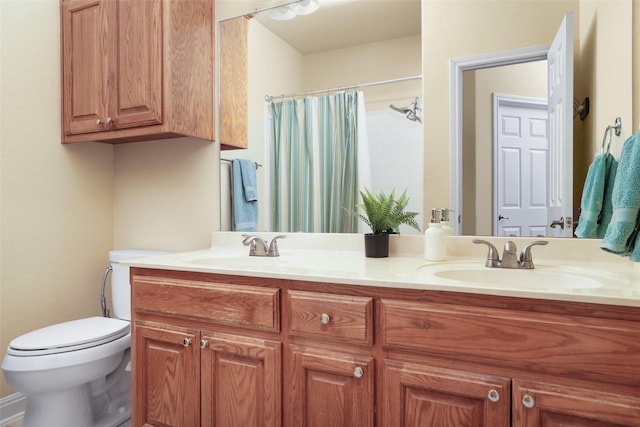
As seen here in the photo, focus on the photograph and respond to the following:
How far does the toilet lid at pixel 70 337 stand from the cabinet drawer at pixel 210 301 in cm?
33

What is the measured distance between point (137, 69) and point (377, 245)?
1351mm

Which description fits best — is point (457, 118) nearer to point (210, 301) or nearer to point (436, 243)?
point (436, 243)

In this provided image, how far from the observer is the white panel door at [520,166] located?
4.68 ft

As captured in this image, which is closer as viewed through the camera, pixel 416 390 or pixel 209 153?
pixel 416 390

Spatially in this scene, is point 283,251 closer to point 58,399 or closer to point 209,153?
point 209,153

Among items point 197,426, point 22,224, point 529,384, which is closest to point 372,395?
point 529,384

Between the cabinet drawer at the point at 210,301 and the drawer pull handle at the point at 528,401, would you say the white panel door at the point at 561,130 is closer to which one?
the drawer pull handle at the point at 528,401

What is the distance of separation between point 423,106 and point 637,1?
71 centimetres

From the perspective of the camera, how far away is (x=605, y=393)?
0.87 metres

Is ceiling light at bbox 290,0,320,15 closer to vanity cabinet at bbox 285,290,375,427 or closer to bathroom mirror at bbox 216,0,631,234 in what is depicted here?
bathroom mirror at bbox 216,0,631,234

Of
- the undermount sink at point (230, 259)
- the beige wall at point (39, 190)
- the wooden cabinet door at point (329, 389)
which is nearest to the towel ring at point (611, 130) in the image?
the wooden cabinet door at point (329, 389)

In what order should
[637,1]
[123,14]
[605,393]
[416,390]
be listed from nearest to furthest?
[605,393]
[416,390]
[637,1]
[123,14]

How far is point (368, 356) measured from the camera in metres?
1.11

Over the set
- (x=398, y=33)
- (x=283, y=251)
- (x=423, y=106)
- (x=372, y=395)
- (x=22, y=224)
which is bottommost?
(x=372, y=395)
